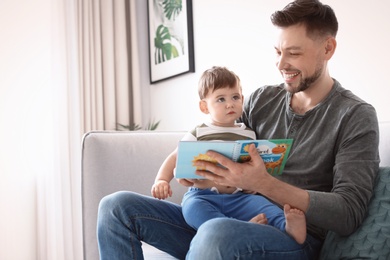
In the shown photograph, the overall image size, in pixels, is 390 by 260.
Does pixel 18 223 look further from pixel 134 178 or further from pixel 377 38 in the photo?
pixel 377 38

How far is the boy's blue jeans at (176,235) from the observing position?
125 centimetres

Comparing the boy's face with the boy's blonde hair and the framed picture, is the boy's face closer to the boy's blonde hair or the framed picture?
the boy's blonde hair

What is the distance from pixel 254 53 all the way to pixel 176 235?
1459 millimetres

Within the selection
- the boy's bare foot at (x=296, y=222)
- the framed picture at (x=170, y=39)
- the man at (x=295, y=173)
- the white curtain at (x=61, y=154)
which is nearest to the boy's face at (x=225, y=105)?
the man at (x=295, y=173)

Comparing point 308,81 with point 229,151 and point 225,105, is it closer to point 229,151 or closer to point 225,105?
point 225,105

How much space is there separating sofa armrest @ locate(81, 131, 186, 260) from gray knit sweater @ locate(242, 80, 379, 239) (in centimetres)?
50

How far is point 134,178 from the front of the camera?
2064 millimetres

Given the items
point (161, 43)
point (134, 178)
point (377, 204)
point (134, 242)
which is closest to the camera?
point (377, 204)

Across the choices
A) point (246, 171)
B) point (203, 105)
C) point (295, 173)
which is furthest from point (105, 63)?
point (246, 171)

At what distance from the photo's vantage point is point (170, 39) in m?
3.57

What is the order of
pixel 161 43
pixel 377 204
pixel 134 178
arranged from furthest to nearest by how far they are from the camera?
pixel 161 43, pixel 134 178, pixel 377 204

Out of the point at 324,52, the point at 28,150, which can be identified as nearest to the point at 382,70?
the point at 324,52

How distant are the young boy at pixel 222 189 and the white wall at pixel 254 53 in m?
0.67

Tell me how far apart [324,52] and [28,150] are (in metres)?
2.34
